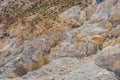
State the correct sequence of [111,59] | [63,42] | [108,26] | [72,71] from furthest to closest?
1. [63,42]
2. [108,26]
3. [72,71]
4. [111,59]

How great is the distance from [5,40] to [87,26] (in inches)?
466

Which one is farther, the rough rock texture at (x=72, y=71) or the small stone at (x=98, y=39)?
the small stone at (x=98, y=39)

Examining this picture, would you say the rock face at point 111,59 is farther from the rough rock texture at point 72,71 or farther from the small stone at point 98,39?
the small stone at point 98,39

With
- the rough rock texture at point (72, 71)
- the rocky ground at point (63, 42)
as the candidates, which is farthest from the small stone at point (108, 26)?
the rough rock texture at point (72, 71)

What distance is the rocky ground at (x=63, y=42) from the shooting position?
1955 centimetres

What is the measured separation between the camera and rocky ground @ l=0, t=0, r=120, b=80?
19547 mm

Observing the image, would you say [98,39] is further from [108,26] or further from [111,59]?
[111,59]

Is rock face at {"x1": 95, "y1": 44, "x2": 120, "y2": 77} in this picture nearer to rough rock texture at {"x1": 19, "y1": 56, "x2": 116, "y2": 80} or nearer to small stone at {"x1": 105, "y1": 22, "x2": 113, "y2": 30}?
rough rock texture at {"x1": 19, "y1": 56, "x2": 116, "y2": 80}

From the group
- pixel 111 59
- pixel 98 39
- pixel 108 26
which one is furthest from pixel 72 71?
pixel 108 26

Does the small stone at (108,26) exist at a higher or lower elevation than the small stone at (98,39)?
higher

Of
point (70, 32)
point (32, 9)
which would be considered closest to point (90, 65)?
point (70, 32)

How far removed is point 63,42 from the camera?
1046 inches

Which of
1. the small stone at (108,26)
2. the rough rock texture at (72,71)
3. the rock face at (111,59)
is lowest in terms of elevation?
the rough rock texture at (72,71)

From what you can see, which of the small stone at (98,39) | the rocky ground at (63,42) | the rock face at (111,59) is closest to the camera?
the rock face at (111,59)
